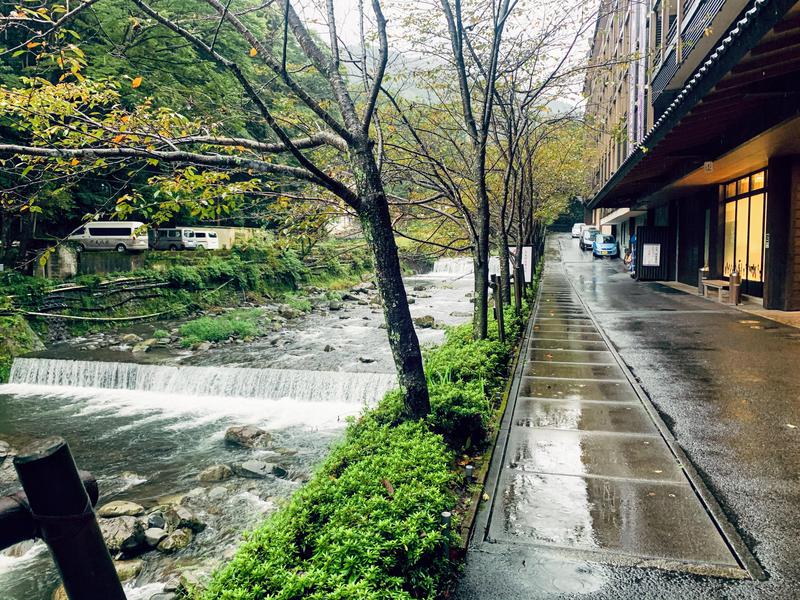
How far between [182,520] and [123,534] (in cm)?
81

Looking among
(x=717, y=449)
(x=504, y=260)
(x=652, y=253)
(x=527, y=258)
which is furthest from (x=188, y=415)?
(x=652, y=253)

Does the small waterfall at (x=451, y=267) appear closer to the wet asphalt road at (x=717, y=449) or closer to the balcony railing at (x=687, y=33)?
the balcony railing at (x=687, y=33)

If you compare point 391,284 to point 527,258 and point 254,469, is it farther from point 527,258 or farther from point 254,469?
point 527,258

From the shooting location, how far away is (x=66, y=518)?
5.01ft

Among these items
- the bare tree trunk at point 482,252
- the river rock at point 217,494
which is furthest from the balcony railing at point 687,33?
the river rock at point 217,494

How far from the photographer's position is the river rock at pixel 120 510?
26.7 ft

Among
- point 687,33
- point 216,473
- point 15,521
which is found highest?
point 687,33

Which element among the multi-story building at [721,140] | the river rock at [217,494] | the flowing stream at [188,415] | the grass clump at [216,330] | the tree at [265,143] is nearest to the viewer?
the tree at [265,143]

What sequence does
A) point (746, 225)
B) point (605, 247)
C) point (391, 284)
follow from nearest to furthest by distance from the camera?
point (391, 284), point (746, 225), point (605, 247)

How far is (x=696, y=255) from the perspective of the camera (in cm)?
2514

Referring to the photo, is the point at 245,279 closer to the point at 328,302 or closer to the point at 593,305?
the point at 328,302

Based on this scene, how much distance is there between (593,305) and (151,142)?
16.8 metres

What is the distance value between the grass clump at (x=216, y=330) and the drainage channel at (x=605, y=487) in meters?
14.8

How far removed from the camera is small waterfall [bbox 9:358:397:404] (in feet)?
46.6
